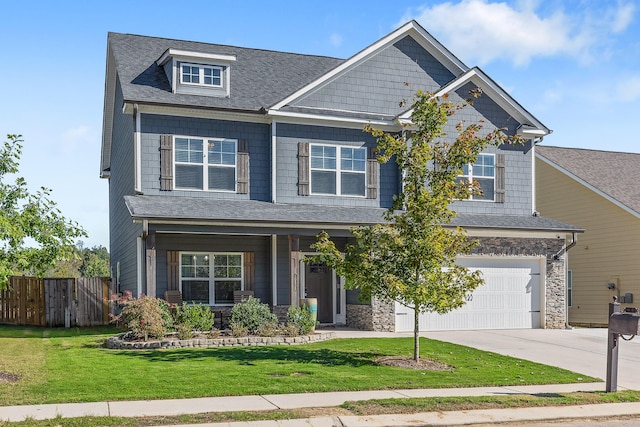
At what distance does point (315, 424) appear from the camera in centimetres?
892

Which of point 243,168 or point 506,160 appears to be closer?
point 243,168

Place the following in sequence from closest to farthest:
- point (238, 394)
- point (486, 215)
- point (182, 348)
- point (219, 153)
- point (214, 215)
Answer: point (238, 394), point (182, 348), point (214, 215), point (219, 153), point (486, 215)

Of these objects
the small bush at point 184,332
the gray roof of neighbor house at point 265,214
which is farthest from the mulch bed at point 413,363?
the gray roof of neighbor house at point 265,214

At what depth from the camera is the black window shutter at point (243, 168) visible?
2064cm

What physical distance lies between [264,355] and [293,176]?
7.72 m

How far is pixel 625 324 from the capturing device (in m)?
11.2

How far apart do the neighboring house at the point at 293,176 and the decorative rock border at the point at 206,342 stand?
2460 millimetres

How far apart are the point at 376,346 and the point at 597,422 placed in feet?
23.1

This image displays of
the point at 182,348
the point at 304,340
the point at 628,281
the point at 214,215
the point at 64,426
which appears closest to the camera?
the point at 64,426

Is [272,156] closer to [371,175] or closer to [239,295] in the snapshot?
[371,175]

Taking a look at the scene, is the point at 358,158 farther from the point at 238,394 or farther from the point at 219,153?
the point at 238,394

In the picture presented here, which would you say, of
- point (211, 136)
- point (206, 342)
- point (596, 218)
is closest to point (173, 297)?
point (206, 342)

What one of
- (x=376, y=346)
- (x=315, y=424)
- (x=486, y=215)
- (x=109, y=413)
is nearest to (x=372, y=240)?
(x=376, y=346)

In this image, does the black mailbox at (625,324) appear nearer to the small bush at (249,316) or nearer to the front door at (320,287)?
the small bush at (249,316)
